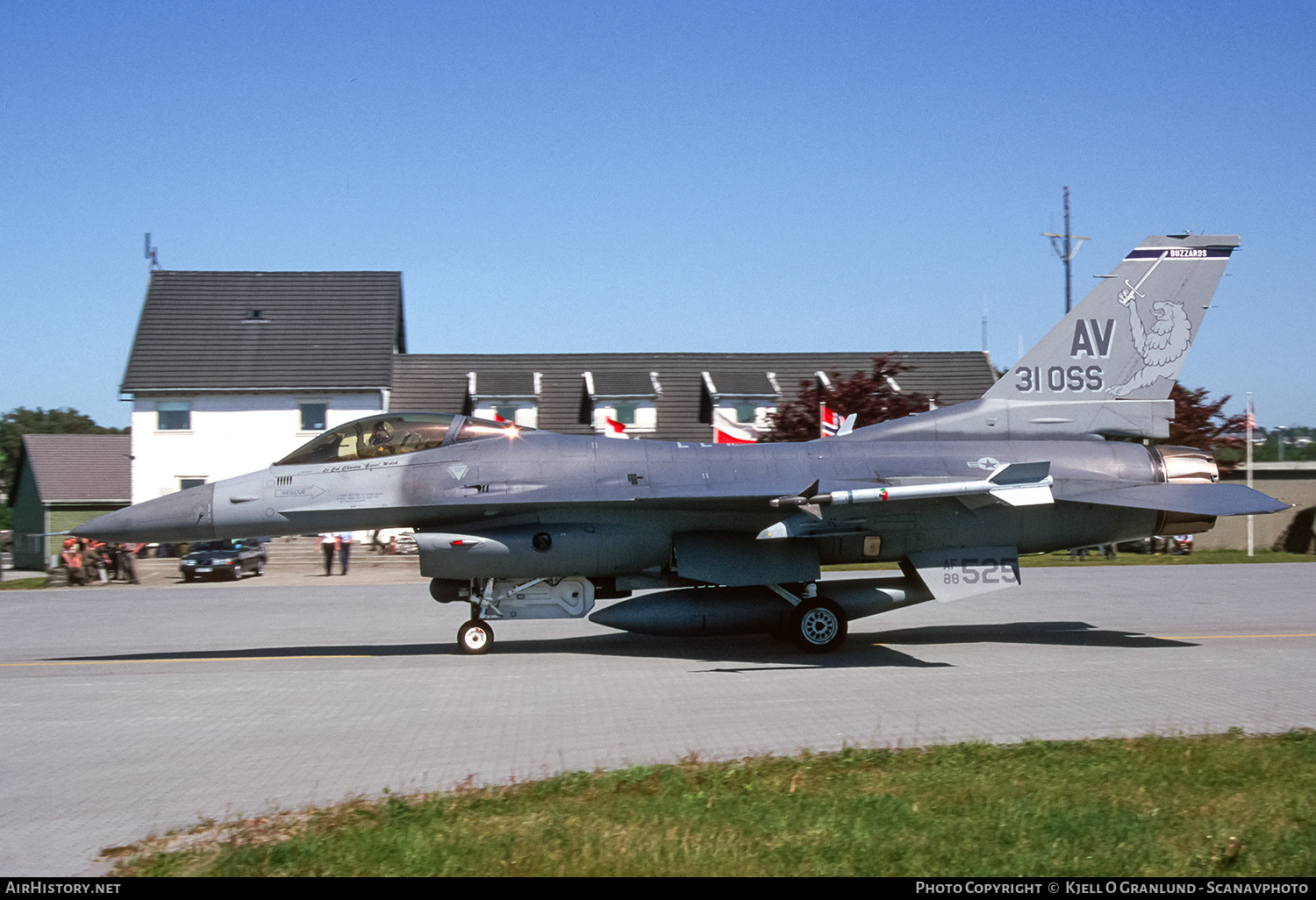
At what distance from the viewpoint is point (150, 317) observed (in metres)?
42.6

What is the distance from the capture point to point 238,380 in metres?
40.7

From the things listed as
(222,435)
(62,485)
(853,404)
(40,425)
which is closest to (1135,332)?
(853,404)

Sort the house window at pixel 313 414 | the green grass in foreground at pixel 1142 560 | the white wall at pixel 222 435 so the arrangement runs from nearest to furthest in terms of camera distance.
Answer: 1. the green grass in foreground at pixel 1142 560
2. the white wall at pixel 222 435
3. the house window at pixel 313 414

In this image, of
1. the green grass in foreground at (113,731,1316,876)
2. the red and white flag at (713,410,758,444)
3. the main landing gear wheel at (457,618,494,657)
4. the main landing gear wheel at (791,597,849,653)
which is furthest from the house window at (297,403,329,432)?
the green grass in foreground at (113,731,1316,876)

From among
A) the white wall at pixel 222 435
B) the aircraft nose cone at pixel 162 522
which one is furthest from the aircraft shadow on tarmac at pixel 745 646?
the white wall at pixel 222 435

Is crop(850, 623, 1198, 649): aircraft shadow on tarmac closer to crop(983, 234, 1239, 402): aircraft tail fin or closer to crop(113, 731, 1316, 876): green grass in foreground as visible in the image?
crop(983, 234, 1239, 402): aircraft tail fin

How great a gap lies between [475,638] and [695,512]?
309cm

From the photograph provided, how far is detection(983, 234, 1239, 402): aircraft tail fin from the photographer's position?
43.3ft

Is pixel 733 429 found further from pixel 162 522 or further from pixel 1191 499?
pixel 162 522

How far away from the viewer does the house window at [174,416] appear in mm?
40375

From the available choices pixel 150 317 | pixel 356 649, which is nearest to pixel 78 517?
pixel 150 317

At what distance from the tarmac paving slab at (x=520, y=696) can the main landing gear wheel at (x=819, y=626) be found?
190mm

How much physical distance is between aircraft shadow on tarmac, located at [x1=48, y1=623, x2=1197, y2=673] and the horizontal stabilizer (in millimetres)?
1744

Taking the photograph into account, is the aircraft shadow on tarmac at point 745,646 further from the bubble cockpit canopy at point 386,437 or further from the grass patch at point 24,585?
the grass patch at point 24,585
